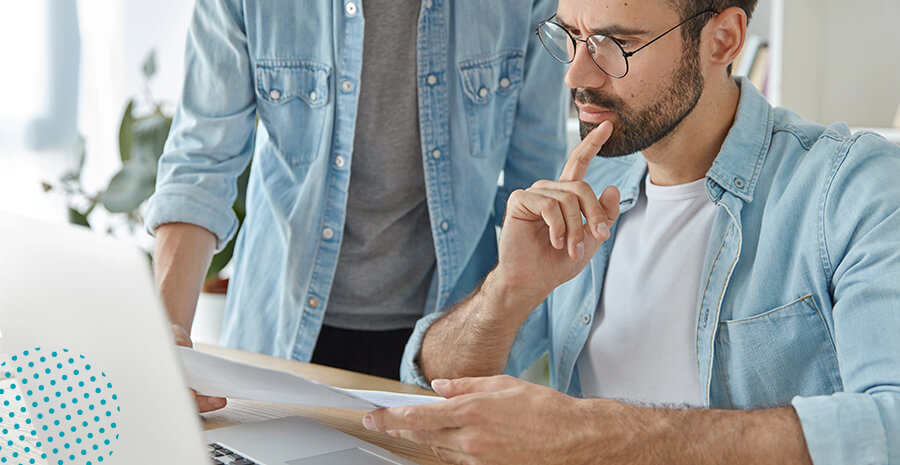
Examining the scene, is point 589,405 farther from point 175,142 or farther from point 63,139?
point 63,139

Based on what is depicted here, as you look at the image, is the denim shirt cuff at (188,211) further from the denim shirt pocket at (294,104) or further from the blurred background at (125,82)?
the blurred background at (125,82)

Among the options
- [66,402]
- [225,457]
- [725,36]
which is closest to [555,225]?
[725,36]

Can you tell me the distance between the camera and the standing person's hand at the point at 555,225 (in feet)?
3.53

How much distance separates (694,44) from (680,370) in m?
0.44

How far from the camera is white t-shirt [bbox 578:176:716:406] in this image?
1174 millimetres

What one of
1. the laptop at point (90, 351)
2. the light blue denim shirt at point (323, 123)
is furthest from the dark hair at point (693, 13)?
the laptop at point (90, 351)

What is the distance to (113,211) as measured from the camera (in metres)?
2.60

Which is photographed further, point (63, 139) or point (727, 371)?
point (63, 139)

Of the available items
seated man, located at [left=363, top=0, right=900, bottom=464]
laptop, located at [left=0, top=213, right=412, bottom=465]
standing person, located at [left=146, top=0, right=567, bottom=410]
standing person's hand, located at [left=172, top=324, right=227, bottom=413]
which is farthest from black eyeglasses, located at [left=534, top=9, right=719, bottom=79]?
laptop, located at [left=0, top=213, right=412, bottom=465]

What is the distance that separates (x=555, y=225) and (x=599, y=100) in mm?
229

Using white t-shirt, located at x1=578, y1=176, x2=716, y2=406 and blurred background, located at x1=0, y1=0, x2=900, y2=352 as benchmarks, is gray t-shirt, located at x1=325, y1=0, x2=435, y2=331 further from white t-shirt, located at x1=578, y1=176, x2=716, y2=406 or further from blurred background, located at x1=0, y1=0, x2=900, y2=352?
blurred background, located at x1=0, y1=0, x2=900, y2=352

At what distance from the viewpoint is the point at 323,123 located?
4.59 ft

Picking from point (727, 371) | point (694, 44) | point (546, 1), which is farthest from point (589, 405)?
point (546, 1)

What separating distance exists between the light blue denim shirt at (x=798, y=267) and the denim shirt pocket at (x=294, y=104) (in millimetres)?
631
